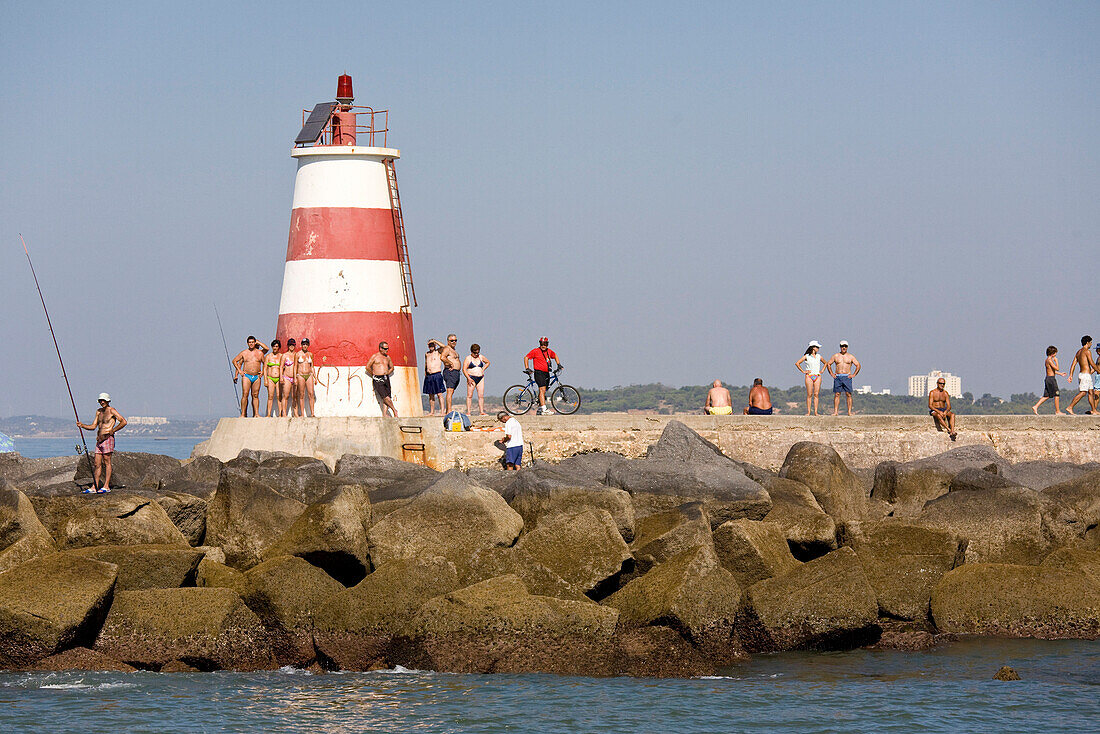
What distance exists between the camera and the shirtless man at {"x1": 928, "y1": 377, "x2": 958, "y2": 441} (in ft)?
63.7

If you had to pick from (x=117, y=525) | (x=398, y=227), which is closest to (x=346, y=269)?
(x=398, y=227)

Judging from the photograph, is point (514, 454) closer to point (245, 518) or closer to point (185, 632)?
point (245, 518)

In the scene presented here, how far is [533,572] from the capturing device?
1229cm

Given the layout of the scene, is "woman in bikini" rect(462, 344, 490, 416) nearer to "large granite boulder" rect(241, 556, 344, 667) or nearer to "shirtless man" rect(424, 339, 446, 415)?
"shirtless man" rect(424, 339, 446, 415)

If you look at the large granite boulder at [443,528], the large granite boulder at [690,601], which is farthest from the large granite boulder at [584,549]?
the large granite boulder at [690,601]

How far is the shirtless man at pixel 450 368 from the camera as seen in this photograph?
20438mm

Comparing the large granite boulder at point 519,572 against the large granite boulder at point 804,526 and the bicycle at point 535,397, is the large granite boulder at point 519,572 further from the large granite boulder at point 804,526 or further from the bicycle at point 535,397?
the bicycle at point 535,397

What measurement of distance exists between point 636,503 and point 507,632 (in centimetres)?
432

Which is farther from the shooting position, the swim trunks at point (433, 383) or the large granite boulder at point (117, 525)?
the swim trunks at point (433, 383)

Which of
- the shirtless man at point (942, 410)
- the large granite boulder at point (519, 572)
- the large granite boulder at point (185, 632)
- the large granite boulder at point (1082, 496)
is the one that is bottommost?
the large granite boulder at point (185, 632)

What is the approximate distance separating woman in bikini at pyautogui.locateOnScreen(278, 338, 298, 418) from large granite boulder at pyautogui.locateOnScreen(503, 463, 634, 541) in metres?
6.09

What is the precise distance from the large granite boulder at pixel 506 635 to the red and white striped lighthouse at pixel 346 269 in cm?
968

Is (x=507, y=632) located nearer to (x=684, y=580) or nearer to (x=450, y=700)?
(x=450, y=700)

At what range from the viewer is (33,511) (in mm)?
13828
